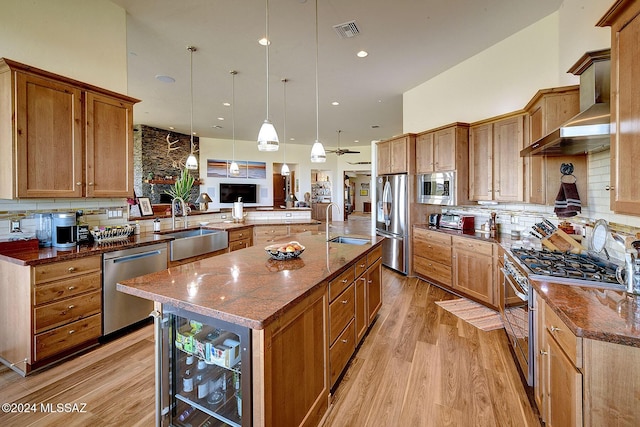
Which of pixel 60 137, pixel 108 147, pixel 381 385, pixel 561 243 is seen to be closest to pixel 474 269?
pixel 561 243

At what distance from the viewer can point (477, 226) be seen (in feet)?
13.5

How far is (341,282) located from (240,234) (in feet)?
9.33

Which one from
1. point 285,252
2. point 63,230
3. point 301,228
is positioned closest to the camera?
point 285,252

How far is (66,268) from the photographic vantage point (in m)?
2.32

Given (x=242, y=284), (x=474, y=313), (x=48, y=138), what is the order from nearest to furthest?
(x=242, y=284) < (x=48, y=138) < (x=474, y=313)

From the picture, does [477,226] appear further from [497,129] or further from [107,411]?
[107,411]

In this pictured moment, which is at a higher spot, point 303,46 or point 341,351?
point 303,46

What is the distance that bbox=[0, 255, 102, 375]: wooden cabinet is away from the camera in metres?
2.16

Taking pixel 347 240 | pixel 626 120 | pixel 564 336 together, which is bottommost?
pixel 564 336

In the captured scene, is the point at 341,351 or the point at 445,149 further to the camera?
the point at 445,149

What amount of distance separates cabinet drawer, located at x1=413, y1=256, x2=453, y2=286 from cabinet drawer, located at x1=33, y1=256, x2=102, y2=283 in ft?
13.2

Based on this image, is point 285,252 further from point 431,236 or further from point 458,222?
point 458,222

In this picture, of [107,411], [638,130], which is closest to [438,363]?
[638,130]

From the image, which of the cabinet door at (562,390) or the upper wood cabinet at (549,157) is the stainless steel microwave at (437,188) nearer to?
the upper wood cabinet at (549,157)
